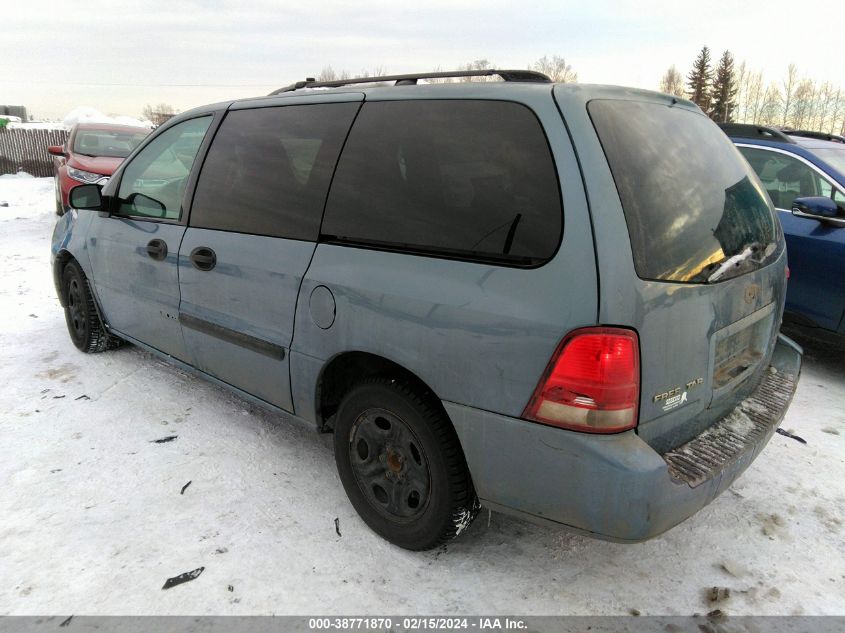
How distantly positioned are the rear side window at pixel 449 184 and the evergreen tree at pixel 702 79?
61.1m

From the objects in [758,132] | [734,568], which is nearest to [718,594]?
[734,568]

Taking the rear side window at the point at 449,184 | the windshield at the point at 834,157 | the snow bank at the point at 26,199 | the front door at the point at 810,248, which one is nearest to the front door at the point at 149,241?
the rear side window at the point at 449,184

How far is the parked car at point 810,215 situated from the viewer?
4020 millimetres

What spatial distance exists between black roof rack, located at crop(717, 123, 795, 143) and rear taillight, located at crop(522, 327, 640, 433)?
160 inches

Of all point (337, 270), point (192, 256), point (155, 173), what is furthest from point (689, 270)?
point (155, 173)

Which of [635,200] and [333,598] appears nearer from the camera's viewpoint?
[635,200]

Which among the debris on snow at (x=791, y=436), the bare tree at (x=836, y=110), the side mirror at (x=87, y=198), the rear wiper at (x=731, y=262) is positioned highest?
the bare tree at (x=836, y=110)

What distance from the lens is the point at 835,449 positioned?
3.25 m

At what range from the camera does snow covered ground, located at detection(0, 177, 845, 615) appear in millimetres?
2162

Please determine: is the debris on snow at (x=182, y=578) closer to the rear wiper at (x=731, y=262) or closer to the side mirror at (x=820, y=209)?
the rear wiper at (x=731, y=262)

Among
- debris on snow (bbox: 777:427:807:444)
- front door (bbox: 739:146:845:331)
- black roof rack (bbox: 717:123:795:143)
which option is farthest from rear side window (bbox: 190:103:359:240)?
black roof rack (bbox: 717:123:795:143)

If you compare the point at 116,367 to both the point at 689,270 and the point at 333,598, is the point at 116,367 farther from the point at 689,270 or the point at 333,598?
the point at 689,270

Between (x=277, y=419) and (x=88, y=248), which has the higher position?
(x=88, y=248)

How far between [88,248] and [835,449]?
4803 mm
